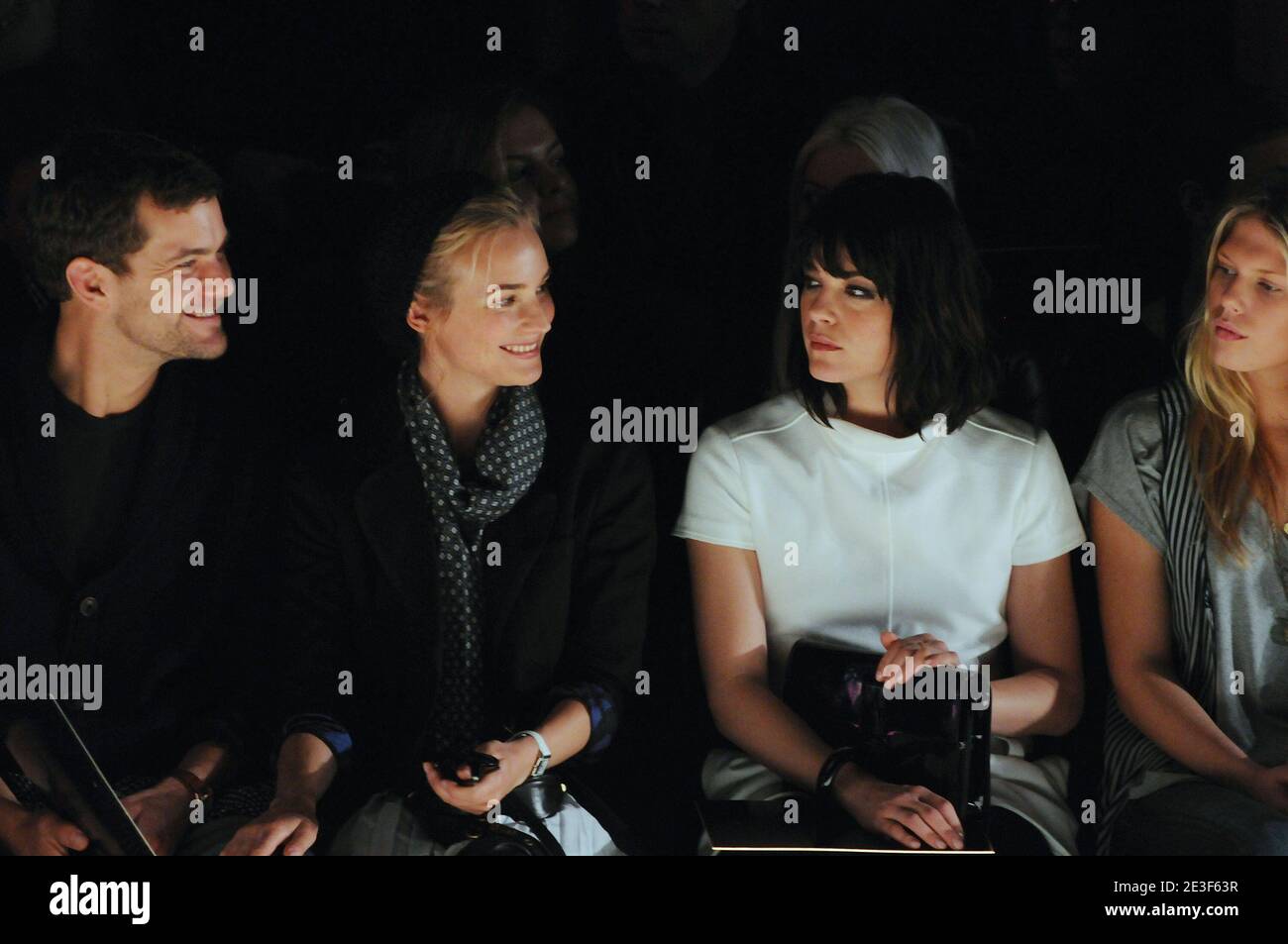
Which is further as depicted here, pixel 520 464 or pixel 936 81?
pixel 936 81

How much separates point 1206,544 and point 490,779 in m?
1.38

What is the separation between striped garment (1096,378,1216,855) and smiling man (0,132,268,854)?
1680mm

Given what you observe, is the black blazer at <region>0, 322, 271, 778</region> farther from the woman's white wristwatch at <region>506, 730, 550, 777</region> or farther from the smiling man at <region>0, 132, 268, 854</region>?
the woman's white wristwatch at <region>506, 730, 550, 777</region>

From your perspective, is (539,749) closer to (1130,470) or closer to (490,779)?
(490,779)

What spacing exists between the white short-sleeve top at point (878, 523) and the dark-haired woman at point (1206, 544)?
0.14 meters

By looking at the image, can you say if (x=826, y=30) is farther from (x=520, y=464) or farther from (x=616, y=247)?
(x=520, y=464)

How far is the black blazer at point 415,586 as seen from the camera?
276 centimetres

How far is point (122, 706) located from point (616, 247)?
1288 mm

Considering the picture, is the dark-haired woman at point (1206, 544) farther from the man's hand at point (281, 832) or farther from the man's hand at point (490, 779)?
the man's hand at point (281, 832)

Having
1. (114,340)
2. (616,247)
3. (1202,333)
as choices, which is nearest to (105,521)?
(114,340)
